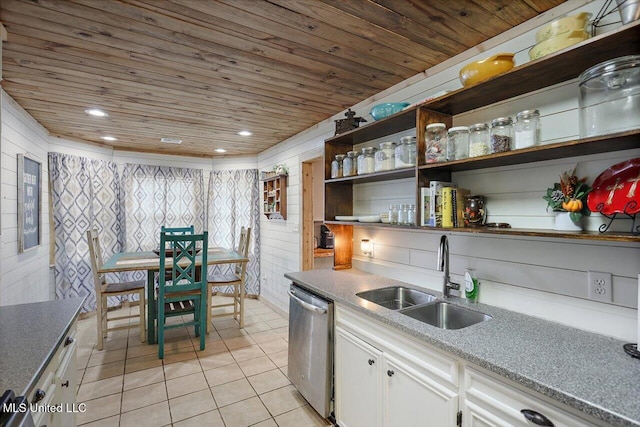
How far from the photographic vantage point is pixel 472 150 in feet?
5.32

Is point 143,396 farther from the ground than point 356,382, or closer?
closer

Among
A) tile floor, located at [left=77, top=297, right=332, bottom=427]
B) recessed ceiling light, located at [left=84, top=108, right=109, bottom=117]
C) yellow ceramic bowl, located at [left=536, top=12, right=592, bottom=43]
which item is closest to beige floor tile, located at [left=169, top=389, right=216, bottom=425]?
tile floor, located at [left=77, top=297, right=332, bottom=427]

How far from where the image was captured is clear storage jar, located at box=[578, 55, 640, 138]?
1104 millimetres

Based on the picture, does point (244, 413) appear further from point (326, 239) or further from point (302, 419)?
point (326, 239)

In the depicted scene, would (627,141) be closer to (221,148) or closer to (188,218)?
(221,148)

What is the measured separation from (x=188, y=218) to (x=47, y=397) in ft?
13.7

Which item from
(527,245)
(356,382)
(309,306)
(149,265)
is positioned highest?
(527,245)

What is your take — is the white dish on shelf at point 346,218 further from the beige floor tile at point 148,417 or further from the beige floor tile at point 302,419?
the beige floor tile at point 148,417

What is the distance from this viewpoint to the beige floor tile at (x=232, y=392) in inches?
92.3

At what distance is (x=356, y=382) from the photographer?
1.83m

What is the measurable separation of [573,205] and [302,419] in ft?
6.95

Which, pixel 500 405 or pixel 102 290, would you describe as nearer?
pixel 500 405

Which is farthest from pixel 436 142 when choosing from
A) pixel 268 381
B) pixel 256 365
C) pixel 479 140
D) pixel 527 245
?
pixel 256 365

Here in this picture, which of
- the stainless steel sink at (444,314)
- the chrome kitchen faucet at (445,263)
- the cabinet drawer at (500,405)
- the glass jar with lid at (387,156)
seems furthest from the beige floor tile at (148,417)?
the glass jar with lid at (387,156)
